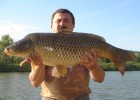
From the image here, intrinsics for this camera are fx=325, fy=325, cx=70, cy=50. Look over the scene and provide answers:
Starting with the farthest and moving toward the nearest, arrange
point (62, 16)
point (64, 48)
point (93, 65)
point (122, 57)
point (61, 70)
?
point (62, 16)
point (93, 65)
point (122, 57)
point (61, 70)
point (64, 48)

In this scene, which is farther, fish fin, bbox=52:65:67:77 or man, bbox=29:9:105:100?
man, bbox=29:9:105:100

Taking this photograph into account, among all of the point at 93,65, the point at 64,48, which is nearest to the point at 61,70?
the point at 64,48

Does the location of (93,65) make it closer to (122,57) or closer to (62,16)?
(122,57)

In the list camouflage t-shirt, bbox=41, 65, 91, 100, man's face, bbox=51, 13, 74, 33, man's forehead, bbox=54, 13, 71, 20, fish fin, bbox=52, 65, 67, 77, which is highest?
man's forehead, bbox=54, 13, 71, 20

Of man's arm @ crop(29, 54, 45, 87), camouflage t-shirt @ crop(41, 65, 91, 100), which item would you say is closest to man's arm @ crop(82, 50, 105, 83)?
camouflage t-shirt @ crop(41, 65, 91, 100)

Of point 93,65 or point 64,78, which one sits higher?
point 93,65

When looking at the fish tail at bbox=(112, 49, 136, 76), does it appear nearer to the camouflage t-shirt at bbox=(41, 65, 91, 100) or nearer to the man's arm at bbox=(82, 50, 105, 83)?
the man's arm at bbox=(82, 50, 105, 83)

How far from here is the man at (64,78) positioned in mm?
4285

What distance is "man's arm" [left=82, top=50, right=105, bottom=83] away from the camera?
13.0ft

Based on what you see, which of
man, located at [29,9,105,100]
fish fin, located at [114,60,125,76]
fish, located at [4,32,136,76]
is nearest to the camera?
fish, located at [4,32,136,76]

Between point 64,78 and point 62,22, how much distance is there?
0.75 meters

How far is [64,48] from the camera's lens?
12.6 feet

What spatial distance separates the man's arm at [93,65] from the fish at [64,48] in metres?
0.06

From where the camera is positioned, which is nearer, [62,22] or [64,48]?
[64,48]
